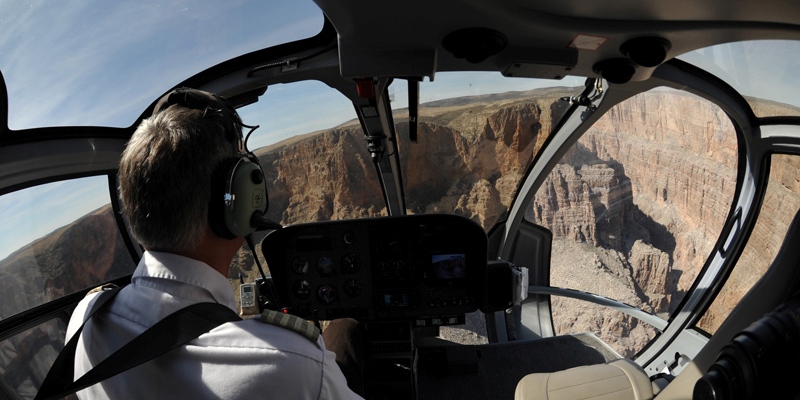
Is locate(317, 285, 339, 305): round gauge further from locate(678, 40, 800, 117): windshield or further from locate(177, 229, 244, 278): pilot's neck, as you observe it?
locate(678, 40, 800, 117): windshield

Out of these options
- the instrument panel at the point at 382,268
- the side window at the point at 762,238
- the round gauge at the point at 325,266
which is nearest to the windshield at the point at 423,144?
the instrument panel at the point at 382,268

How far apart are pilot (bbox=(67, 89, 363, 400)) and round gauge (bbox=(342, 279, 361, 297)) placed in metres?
2.17

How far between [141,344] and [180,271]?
169mm

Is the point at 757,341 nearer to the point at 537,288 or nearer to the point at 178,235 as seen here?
the point at 178,235

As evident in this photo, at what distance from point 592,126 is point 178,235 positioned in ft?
12.2

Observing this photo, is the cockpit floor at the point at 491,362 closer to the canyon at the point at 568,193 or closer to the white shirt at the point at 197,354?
the canyon at the point at 568,193

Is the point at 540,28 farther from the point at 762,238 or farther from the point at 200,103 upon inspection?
the point at 762,238

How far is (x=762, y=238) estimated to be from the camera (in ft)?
11.3

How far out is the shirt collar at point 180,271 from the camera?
938 millimetres

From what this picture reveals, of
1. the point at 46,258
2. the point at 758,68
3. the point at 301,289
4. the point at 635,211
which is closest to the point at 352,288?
the point at 301,289

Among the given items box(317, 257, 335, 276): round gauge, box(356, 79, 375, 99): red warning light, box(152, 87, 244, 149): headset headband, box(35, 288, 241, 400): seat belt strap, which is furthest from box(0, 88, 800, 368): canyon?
box(152, 87, 244, 149): headset headband

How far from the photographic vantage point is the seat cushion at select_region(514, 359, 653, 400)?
6.76 feet

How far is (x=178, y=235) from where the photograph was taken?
0.95 meters

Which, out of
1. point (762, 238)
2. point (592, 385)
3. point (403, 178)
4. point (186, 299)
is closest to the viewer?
point (186, 299)
